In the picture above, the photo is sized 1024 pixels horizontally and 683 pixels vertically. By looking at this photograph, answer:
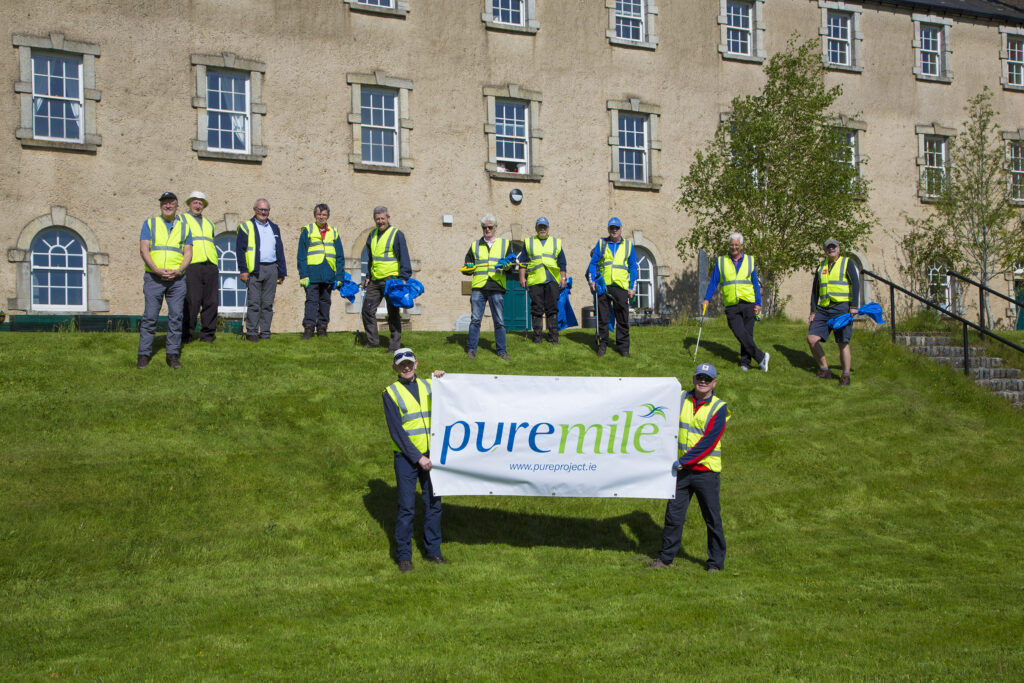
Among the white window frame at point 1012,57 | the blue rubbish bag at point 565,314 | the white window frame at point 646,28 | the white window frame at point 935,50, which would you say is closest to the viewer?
the blue rubbish bag at point 565,314

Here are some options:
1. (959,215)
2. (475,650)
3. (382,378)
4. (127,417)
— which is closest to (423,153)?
(382,378)

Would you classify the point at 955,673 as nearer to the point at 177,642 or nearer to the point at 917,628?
the point at 917,628

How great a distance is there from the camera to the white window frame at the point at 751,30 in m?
26.8

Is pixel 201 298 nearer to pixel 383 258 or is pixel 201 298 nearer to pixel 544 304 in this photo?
pixel 383 258

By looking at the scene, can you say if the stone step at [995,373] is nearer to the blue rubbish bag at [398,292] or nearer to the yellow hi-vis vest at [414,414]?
the blue rubbish bag at [398,292]

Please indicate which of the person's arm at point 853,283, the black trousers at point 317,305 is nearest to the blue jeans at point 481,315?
the black trousers at point 317,305

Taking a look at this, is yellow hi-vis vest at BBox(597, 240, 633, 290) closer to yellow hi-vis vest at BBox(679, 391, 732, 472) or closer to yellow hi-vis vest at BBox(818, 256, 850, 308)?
yellow hi-vis vest at BBox(818, 256, 850, 308)

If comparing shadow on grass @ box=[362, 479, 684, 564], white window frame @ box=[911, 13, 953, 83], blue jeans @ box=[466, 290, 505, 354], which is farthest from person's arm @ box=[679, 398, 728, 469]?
white window frame @ box=[911, 13, 953, 83]

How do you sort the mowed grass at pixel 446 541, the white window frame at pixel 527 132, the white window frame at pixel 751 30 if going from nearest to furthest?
1. the mowed grass at pixel 446 541
2. the white window frame at pixel 527 132
3. the white window frame at pixel 751 30

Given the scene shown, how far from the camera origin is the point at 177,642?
23.4 ft

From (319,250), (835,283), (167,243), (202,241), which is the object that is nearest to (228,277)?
(319,250)

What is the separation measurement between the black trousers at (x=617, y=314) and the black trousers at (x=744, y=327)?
5.78ft

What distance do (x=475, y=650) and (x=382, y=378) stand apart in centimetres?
709

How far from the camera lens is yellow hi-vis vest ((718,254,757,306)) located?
52.7ft
